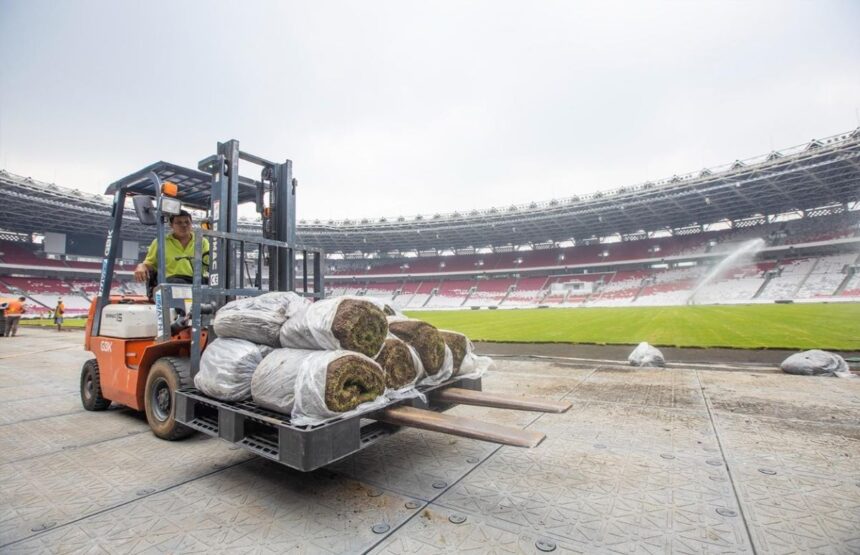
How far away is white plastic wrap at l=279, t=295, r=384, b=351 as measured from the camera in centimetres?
294

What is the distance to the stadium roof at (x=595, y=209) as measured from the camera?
3114cm

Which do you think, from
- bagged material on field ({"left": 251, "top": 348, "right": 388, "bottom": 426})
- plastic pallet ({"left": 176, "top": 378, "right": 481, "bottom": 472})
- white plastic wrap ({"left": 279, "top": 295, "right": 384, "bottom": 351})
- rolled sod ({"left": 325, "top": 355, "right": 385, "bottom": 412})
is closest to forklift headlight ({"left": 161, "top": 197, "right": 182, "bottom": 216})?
plastic pallet ({"left": 176, "top": 378, "right": 481, "bottom": 472})

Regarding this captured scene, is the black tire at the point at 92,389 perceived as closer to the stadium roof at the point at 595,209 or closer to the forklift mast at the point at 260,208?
the forklift mast at the point at 260,208

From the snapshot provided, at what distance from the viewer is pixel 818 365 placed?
7227 millimetres

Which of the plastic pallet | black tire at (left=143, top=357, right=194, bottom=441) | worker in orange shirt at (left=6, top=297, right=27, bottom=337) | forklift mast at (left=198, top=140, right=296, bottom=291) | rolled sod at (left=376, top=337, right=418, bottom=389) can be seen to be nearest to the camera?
the plastic pallet

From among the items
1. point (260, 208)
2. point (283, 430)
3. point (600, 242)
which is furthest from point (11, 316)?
point (600, 242)

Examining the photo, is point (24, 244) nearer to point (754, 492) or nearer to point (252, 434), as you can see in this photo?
point (252, 434)

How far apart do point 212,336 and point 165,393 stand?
1073 mm

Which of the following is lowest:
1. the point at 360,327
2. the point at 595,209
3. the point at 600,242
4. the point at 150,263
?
the point at 360,327

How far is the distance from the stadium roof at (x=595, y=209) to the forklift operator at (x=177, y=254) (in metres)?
33.6

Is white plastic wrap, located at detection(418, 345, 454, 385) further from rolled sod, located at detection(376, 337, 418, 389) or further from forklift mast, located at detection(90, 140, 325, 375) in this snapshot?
forklift mast, located at detection(90, 140, 325, 375)

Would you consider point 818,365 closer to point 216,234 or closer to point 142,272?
point 216,234

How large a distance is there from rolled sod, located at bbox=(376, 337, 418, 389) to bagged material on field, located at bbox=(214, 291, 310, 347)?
0.82m

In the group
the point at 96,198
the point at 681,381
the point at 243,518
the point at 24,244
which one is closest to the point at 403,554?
the point at 243,518
